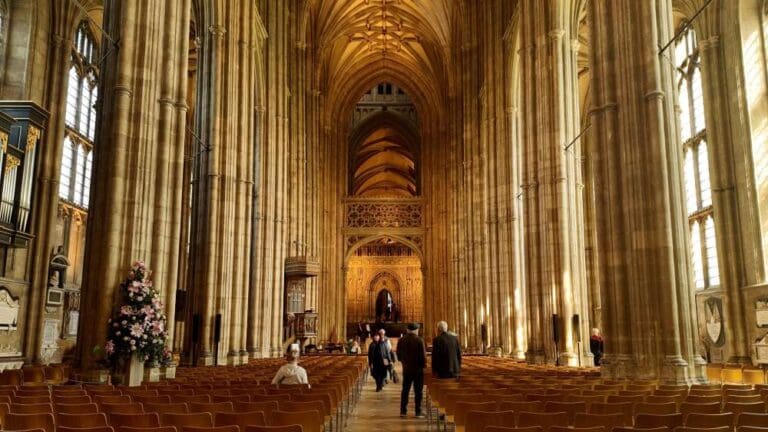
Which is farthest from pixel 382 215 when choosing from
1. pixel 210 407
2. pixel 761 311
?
pixel 210 407

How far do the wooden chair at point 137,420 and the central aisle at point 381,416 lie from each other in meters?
5.03

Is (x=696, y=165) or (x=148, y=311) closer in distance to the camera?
(x=148, y=311)

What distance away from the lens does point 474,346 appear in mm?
33938

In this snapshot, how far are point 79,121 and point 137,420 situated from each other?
2271 centimetres

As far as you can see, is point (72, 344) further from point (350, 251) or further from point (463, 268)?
point (350, 251)

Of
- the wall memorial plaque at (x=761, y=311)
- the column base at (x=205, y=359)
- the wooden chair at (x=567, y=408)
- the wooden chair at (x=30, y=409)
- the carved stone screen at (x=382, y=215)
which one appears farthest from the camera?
the carved stone screen at (x=382, y=215)

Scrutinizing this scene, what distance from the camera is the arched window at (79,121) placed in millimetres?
24375

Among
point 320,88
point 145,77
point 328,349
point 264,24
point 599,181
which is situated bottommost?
point 328,349

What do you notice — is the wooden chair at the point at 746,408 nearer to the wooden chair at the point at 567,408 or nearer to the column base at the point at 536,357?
the wooden chair at the point at 567,408

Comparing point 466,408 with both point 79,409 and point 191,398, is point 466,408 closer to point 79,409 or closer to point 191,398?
point 191,398

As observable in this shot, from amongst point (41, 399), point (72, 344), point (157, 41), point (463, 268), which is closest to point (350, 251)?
point (463, 268)

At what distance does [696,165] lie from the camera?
24.5 m

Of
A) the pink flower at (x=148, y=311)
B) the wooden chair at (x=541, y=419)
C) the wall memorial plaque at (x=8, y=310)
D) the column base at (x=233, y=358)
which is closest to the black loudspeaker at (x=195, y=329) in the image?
the column base at (x=233, y=358)

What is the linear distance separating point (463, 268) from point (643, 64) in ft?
85.5
